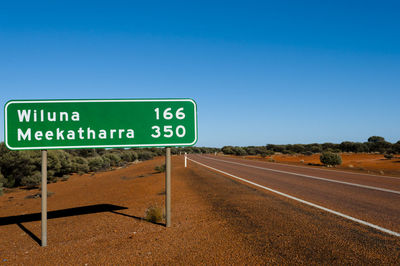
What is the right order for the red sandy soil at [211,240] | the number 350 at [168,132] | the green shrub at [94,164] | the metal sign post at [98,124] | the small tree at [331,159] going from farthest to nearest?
the green shrub at [94,164] < the small tree at [331,159] < the number 350 at [168,132] < the metal sign post at [98,124] < the red sandy soil at [211,240]

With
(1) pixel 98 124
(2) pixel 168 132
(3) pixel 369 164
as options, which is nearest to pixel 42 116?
(1) pixel 98 124

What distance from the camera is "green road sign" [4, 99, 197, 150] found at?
480 centimetres

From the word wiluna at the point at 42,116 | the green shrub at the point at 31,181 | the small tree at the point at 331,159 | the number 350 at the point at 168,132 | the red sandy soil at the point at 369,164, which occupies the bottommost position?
the green shrub at the point at 31,181

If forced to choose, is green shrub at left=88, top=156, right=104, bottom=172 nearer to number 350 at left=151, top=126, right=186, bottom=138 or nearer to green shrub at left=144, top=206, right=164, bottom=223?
green shrub at left=144, top=206, right=164, bottom=223

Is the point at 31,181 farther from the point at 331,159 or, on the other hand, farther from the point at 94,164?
the point at 331,159

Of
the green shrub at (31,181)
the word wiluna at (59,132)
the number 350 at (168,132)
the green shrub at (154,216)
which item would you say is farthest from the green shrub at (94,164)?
the number 350 at (168,132)

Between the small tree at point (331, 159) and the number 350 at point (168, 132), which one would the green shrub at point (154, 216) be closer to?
the number 350 at point (168, 132)

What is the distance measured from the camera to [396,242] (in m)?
4.14

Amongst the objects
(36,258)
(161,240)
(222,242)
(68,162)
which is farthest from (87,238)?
(68,162)

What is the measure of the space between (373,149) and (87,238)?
7480cm

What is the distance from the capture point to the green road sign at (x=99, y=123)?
4797mm

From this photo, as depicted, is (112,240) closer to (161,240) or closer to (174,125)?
(161,240)

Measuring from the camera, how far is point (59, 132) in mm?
4953

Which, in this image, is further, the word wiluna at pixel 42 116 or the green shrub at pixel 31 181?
the green shrub at pixel 31 181
